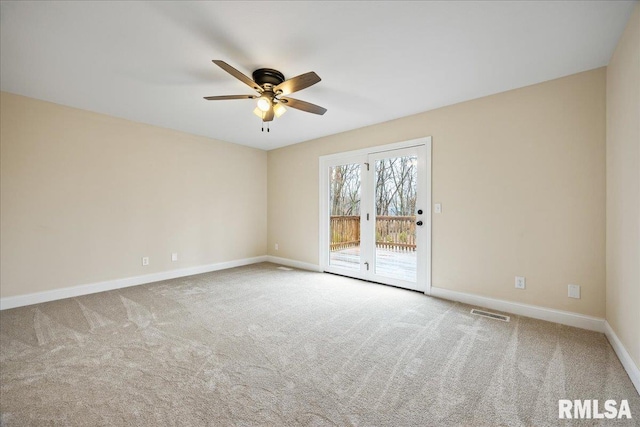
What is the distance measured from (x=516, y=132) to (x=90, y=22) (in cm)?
398

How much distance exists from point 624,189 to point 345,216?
10.5 ft

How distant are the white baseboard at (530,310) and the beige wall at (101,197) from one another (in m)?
3.94

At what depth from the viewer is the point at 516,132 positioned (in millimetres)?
2816

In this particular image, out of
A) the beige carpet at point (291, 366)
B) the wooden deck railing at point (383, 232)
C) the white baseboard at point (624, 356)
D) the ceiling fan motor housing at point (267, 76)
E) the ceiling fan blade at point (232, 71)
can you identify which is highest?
the ceiling fan motor housing at point (267, 76)

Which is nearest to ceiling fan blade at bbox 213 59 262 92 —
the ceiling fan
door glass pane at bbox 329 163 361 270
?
the ceiling fan

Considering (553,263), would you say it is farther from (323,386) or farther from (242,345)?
(242,345)

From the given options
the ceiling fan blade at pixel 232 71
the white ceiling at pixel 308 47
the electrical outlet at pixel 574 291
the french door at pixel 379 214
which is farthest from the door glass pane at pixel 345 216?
the electrical outlet at pixel 574 291

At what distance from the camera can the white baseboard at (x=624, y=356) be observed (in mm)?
1656

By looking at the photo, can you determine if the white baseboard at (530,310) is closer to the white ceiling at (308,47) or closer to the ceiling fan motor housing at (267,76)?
the white ceiling at (308,47)

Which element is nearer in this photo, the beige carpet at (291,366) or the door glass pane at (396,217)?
the beige carpet at (291,366)

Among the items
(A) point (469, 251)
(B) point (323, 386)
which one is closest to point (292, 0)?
(B) point (323, 386)

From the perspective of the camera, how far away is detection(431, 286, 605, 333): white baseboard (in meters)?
2.43

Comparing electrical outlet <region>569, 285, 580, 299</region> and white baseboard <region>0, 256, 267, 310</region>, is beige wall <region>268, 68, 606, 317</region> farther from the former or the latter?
white baseboard <region>0, 256, 267, 310</region>

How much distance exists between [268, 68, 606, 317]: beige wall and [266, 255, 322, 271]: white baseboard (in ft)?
7.20
